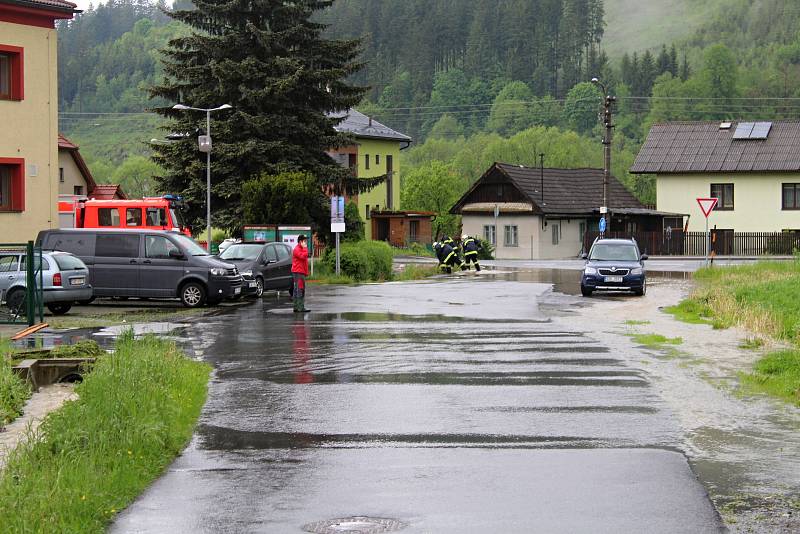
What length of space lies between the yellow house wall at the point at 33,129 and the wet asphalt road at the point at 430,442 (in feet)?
49.3

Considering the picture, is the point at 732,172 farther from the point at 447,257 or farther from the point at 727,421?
the point at 727,421

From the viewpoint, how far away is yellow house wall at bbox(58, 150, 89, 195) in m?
68.3

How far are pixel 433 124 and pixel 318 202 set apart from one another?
133337 millimetres

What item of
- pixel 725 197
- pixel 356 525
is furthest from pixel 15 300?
pixel 725 197

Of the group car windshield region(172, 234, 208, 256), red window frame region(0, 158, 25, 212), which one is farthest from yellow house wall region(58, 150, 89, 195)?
car windshield region(172, 234, 208, 256)

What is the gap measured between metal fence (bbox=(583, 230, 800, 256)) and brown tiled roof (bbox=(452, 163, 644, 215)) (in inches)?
241

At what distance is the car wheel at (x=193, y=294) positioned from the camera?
2827 cm

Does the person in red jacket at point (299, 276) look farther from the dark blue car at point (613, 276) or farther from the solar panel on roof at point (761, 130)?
the solar panel on roof at point (761, 130)

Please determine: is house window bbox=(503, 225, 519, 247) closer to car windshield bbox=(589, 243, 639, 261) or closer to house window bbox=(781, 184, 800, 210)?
house window bbox=(781, 184, 800, 210)

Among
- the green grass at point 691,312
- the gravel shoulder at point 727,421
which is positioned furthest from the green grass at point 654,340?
the green grass at point 691,312

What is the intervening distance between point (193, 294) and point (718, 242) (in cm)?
4846

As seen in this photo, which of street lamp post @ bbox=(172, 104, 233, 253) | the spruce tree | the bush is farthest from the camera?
the spruce tree

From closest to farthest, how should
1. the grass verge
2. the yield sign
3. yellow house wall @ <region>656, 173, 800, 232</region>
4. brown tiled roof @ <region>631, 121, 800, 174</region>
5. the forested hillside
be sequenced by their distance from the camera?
the grass verge < the yield sign < yellow house wall @ <region>656, 173, 800, 232</region> < brown tiled roof @ <region>631, 121, 800, 174</region> < the forested hillside

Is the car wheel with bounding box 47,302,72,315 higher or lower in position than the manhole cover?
higher
